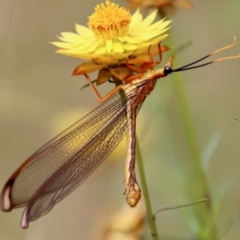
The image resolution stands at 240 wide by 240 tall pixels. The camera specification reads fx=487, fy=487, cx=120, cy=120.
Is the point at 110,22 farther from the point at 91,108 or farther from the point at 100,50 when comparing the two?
the point at 91,108

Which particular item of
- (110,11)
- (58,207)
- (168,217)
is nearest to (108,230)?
(168,217)

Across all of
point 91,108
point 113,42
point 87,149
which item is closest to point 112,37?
point 113,42

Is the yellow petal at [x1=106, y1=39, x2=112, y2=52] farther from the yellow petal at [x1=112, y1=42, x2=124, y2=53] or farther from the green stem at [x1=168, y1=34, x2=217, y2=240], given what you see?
the green stem at [x1=168, y1=34, x2=217, y2=240]

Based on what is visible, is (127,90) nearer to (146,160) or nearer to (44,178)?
(44,178)

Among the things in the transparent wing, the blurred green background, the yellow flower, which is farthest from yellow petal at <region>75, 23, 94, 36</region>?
the blurred green background

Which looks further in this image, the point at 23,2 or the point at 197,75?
the point at 23,2
